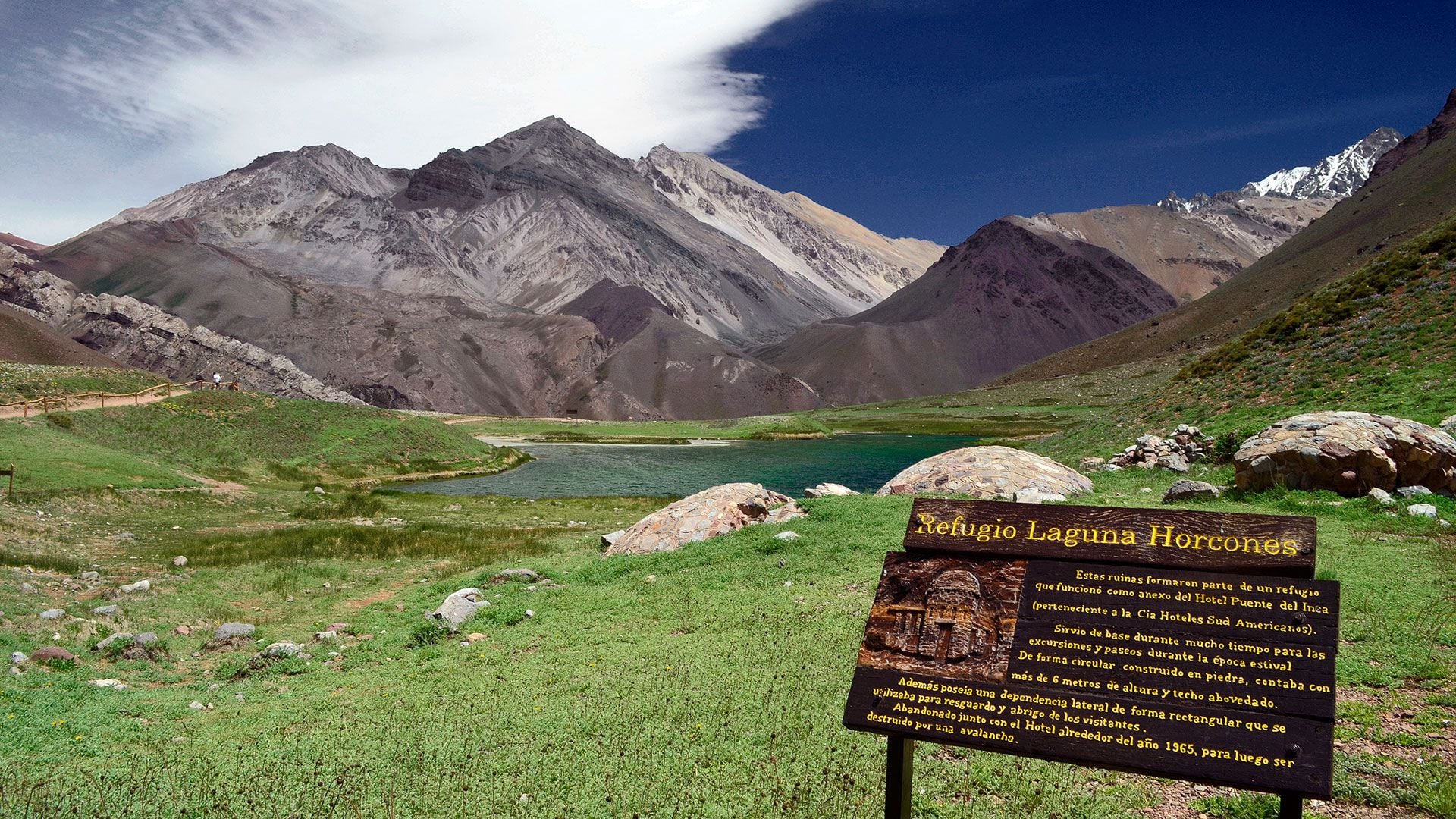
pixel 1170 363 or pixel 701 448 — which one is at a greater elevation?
pixel 1170 363

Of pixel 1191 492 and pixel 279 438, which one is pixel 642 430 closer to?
pixel 279 438

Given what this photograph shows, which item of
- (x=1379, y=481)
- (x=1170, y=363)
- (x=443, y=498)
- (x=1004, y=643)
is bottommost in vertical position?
(x=443, y=498)

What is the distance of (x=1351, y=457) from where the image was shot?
19922 mm

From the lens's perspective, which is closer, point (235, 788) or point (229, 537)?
point (235, 788)

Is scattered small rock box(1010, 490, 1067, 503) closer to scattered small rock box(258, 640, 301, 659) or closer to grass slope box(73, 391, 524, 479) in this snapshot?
scattered small rock box(258, 640, 301, 659)

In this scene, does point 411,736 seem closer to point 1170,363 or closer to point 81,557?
point 81,557

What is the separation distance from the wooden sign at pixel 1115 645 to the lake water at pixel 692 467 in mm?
49313

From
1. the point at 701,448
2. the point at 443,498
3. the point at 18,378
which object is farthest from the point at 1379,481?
the point at 701,448

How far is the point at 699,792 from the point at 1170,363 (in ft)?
630

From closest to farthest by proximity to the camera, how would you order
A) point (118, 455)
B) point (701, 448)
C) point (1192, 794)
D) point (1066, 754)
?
point (1066, 754) < point (1192, 794) < point (118, 455) < point (701, 448)

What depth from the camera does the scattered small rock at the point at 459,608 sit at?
1636cm

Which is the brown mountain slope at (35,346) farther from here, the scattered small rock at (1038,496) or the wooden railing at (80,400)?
the scattered small rock at (1038,496)

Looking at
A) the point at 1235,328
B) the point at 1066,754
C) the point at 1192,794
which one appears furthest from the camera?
the point at 1235,328

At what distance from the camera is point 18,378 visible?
56.6m
